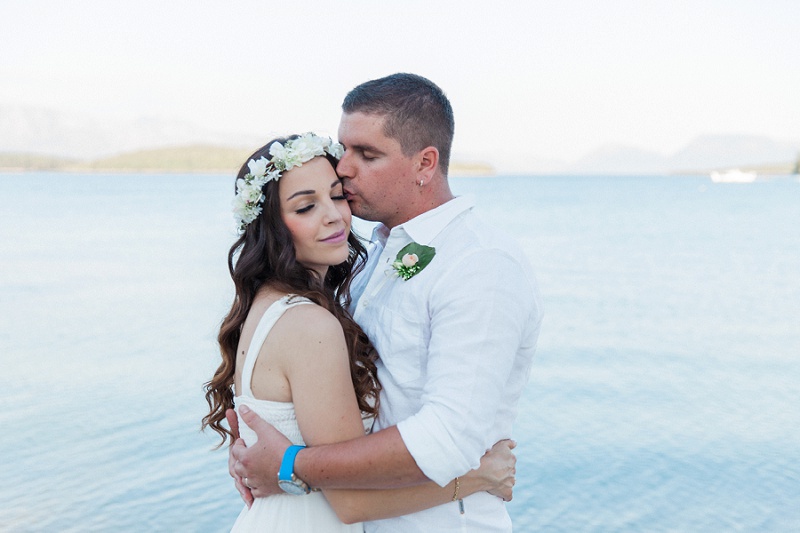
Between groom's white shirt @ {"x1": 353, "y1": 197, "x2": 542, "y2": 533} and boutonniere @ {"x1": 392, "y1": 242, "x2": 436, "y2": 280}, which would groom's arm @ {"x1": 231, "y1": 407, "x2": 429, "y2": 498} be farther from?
boutonniere @ {"x1": 392, "y1": 242, "x2": 436, "y2": 280}

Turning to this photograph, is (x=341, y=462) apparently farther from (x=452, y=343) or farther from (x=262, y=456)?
(x=452, y=343)

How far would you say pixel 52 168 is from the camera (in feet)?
436

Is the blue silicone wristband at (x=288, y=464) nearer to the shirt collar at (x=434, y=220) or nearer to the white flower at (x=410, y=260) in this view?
the white flower at (x=410, y=260)

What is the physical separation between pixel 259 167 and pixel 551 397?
8.30 meters

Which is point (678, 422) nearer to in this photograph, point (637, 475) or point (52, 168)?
point (637, 475)

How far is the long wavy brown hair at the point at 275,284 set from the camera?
281cm

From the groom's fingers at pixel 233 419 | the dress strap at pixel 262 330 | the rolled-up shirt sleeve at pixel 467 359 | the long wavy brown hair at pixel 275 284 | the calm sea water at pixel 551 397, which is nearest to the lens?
the rolled-up shirt sleeve at pixel 467 359

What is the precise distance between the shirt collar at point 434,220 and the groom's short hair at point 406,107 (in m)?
0.25

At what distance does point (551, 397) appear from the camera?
1055 centimetres

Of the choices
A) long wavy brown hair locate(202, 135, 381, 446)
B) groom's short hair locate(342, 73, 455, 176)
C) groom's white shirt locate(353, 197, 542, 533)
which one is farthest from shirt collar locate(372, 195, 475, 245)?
long wavy brown hair locate(202, 135, 381, 446)

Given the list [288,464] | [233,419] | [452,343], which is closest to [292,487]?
[288,464]

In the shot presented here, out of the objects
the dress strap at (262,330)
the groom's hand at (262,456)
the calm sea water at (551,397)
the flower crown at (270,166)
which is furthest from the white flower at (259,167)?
the calm sea water at (551,397)

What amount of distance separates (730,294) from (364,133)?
1799 cm

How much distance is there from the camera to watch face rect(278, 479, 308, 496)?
2531 mm
